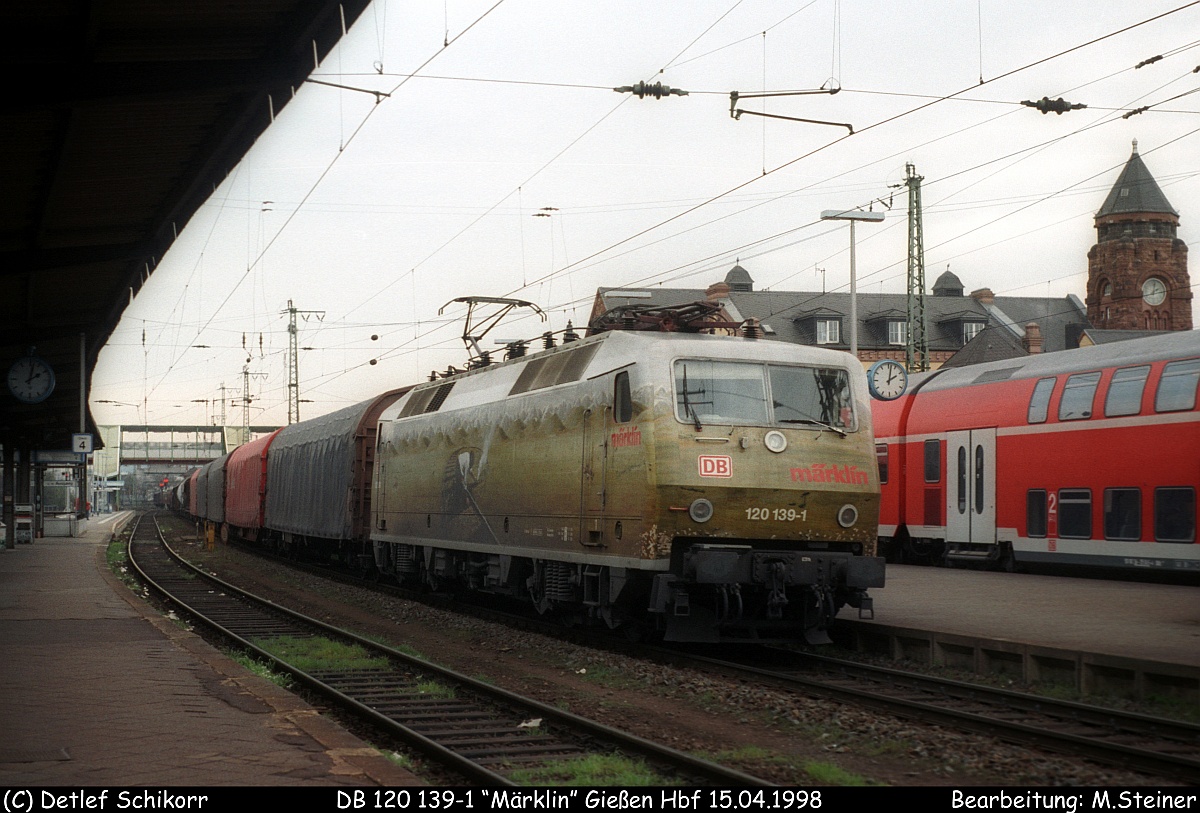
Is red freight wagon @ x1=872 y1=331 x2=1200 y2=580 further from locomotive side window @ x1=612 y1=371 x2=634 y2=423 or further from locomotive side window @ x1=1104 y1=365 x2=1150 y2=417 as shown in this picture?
locomotive side window @ x1=612 y1=371 x2=634 y2=423

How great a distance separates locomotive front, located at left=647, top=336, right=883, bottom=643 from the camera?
1282 centimetres

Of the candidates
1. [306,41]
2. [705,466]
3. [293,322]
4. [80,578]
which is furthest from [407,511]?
[293,322]

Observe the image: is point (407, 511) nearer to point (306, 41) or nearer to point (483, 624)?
point (483, 624)

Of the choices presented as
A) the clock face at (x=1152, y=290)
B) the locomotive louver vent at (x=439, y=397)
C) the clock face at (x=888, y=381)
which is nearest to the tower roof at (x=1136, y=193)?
the clock face at (x=1152, y=290)

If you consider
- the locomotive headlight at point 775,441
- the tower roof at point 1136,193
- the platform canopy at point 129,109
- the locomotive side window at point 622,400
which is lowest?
the locomotive headlight at point 775,441

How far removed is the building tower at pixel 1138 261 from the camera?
86125mm

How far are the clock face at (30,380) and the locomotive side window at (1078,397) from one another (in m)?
18.1

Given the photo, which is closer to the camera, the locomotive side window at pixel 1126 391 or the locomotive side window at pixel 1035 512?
the locomotive side window at pixel 1126 391

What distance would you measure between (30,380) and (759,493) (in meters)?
16.3

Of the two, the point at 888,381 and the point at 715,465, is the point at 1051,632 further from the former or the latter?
the point at 888,381

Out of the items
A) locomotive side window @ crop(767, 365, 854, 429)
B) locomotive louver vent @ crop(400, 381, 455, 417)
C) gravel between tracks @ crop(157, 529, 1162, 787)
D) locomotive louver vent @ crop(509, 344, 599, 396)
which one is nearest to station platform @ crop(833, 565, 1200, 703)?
gravel between tracks @ crop(157, 529, 1162, 787)

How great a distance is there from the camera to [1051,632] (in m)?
13.0

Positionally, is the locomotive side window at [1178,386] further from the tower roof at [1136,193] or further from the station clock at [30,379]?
the tower roof at [1136,193]

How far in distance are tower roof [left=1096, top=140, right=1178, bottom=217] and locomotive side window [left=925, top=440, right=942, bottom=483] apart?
237 feet
